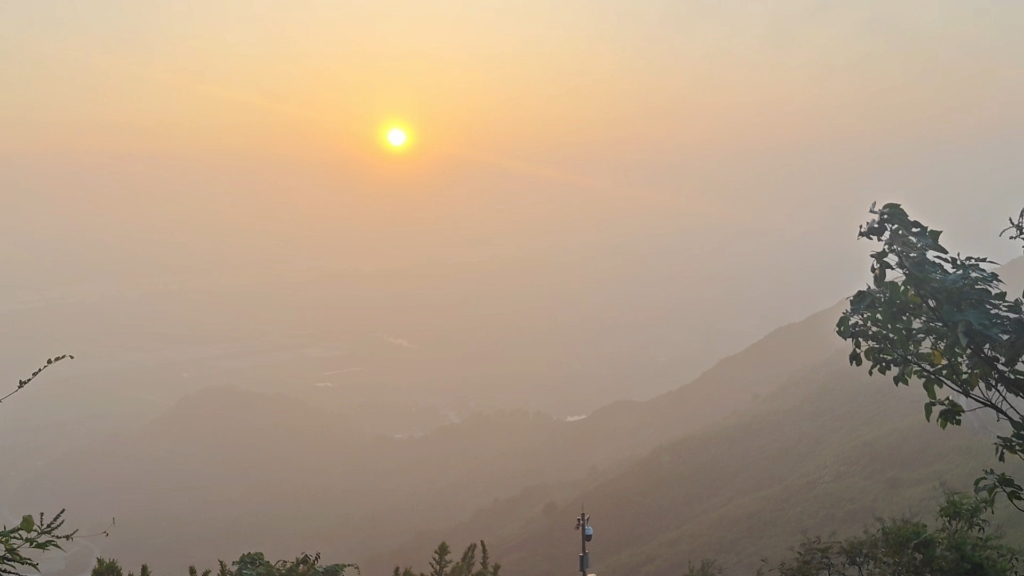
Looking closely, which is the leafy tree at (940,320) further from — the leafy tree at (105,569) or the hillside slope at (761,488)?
the hillside slope at (761,488)

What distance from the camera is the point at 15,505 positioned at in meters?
135

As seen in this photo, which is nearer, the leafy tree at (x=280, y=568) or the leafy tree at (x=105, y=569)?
the leafy tree at (x=280, y=568)

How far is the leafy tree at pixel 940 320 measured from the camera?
704 centimetres

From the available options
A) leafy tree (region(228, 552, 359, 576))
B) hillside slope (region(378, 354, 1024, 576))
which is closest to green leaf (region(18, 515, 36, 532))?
leafy tree (region(228, 552, 359, 576))

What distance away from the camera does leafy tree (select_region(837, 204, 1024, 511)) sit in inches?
277

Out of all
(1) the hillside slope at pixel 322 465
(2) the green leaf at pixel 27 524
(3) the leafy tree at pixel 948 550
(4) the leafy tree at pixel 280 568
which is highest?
(1) the hillside slope at pixel 322 465

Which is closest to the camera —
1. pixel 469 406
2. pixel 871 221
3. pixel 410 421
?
pixel 871 221

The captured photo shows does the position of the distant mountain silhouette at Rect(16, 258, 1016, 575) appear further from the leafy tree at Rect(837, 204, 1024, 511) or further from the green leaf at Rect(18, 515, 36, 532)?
the green leaf at Rect(18, 515, 36, 532)

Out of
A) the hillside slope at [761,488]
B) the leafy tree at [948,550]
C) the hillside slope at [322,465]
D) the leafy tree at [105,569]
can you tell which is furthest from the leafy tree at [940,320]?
the hillside slope at [322,465]

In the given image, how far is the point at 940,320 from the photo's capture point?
737 cm

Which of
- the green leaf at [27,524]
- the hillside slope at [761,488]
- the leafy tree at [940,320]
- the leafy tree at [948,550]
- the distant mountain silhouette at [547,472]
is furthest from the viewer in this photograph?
the distant mountain silhouette at [547,472]

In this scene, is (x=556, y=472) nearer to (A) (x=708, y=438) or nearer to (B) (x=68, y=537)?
(A) (x=708, y=438)

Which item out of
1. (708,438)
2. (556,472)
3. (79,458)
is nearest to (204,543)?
(556,472)

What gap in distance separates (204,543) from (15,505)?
5464cm
